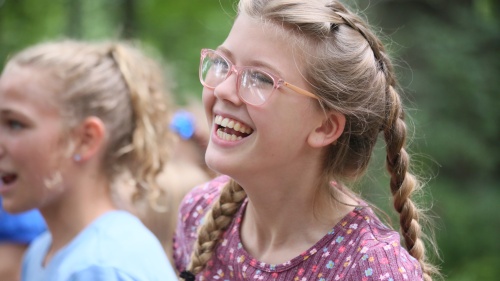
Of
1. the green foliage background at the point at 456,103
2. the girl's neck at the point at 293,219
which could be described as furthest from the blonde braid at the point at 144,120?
the green foliage background at the point at 456,103

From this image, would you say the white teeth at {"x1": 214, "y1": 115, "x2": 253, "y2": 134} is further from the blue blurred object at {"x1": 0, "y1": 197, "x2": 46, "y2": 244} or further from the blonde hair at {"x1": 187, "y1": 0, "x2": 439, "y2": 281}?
the blue blurred object at {"x1": 0, "y1": 197, "x2": 46, "y2": 244}

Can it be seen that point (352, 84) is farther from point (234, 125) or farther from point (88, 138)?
point (88, 138)

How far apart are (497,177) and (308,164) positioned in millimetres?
4714

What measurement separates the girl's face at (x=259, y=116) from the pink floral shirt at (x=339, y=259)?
0.27 m

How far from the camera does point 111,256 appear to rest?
257 centimetres

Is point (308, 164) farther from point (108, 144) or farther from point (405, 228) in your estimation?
point (108, 144)

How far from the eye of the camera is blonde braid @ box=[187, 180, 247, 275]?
2504 mm

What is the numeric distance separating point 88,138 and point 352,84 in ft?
3.89

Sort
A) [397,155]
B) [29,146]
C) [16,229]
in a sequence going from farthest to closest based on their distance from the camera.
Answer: [16,229] → [29,146] → [397,155]

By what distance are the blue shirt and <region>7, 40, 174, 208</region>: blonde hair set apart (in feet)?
1.08

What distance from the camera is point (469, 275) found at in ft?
19.8

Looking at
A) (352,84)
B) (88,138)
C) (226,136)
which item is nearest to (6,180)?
(88,138)

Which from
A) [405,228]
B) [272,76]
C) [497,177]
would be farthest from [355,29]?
[497,177]

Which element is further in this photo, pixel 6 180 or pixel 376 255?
pixel 6 180
